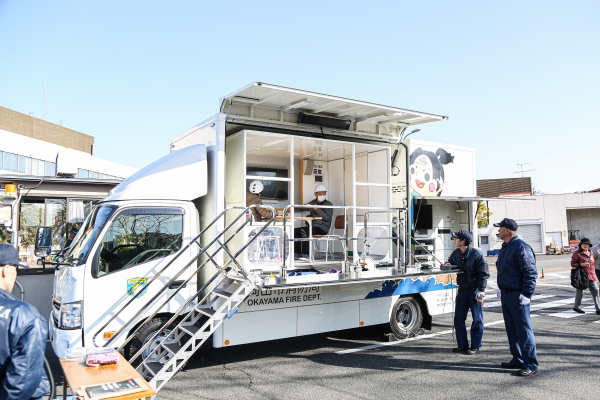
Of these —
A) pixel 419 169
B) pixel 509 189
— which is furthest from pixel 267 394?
pixel 509 189

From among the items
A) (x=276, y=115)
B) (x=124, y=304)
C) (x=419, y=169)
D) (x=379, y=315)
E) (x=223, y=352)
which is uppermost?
(x=276, y=115)

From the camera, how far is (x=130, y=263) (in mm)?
5863

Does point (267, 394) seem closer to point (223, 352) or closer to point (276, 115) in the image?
point (223, 352)

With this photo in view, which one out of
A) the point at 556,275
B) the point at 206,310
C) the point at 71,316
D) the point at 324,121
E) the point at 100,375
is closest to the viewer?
the point at 100,375

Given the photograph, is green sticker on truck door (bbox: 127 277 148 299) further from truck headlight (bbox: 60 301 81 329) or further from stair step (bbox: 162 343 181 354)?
stair step (bbox: 162 343 181 354)

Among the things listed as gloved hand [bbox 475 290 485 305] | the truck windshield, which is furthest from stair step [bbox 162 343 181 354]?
gloved hand [bbox 475 290 485 305]

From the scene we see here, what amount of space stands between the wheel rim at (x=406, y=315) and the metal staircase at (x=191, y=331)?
3.25 metres

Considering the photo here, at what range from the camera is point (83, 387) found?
3314 mm

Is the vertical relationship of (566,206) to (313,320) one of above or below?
above

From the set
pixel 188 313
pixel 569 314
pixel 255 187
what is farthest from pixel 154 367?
pixel 569 314

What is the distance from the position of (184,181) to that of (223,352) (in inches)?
115

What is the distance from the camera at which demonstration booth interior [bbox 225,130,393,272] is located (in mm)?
6875

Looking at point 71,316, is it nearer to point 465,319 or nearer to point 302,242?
point 302,242

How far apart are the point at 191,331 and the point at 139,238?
136 cm
